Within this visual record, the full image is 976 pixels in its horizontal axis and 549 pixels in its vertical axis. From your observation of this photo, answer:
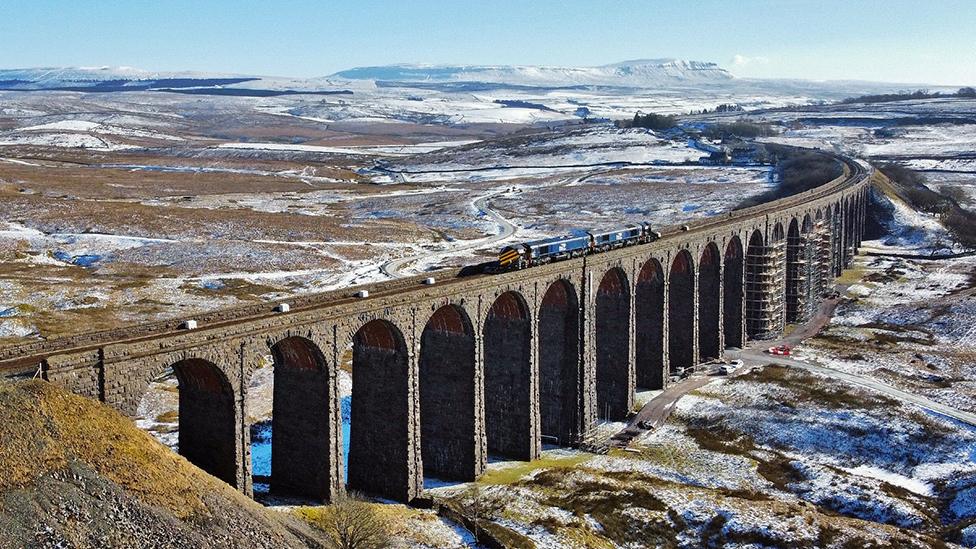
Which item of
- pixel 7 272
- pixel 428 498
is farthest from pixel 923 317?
pixel 7 272

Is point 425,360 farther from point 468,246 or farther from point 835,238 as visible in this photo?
point 835,238

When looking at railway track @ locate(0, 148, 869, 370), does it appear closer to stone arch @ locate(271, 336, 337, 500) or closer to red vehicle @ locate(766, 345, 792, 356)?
stone arch @ locate(271, 336, 337, 500)

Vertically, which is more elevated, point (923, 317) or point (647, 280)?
point (647, 280)

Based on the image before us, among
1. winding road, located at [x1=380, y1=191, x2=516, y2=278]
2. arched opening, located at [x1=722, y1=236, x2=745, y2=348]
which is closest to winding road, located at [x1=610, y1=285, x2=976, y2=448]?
arched opening, located at [x1=722, y1=236, x2=745, y2=348]

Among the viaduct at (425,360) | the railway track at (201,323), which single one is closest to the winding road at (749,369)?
the viaduct at (425,360)

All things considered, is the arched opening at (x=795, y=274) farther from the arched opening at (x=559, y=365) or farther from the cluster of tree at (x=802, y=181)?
the cluster of tree at (x=802, y=181)

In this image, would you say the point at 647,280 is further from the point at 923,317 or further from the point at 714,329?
the point at 923,317
